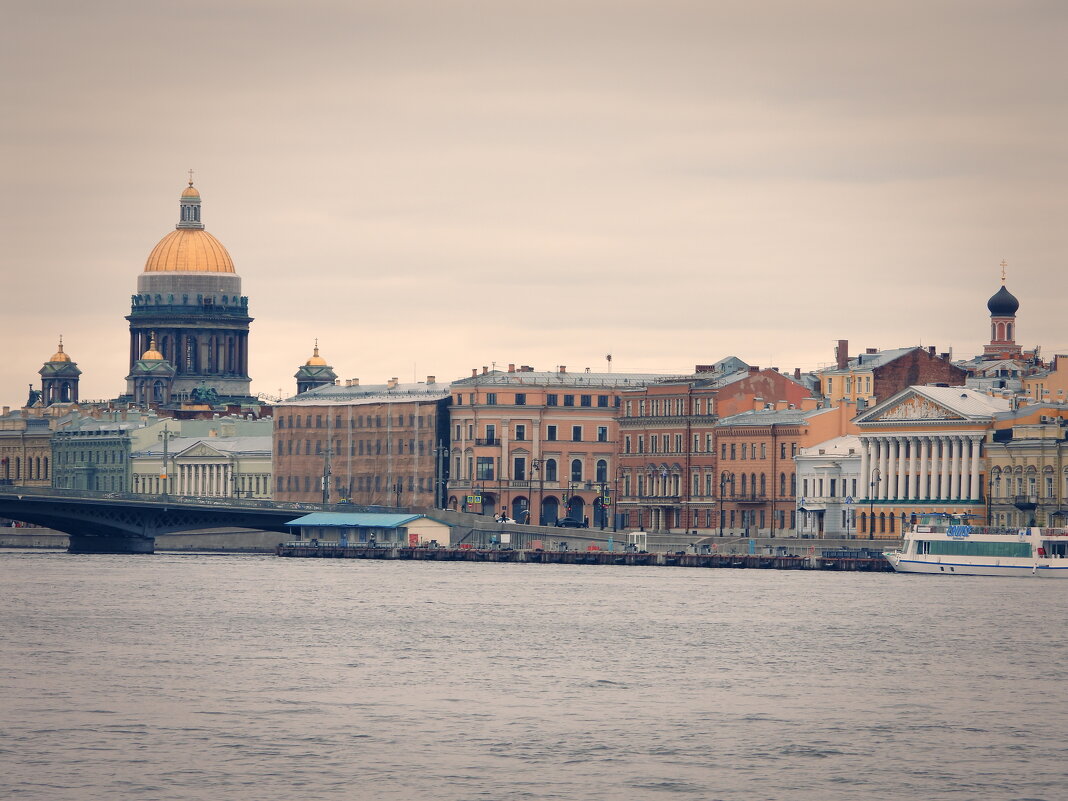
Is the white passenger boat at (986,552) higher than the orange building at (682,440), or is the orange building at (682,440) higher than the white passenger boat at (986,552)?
the orange building at (682,440)

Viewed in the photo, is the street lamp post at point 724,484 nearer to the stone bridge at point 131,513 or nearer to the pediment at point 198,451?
the stone bridge at point 131,513

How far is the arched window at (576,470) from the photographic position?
472 ft

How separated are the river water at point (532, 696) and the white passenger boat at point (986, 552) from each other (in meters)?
15.5

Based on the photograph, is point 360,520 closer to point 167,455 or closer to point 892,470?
point 892,470

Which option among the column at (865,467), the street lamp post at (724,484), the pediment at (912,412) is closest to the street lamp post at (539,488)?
the street lamp post at (724,484)

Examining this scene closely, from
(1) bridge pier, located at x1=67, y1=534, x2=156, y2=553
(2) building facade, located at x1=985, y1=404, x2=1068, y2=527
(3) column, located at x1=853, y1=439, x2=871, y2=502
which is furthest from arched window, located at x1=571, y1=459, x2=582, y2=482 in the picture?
(2) building facade, located at x1=985, y1=404, x2=1068, y2=527

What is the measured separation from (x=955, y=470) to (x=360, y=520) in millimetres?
28266

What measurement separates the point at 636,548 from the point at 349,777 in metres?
78.5

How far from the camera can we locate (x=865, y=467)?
12262 centimetres

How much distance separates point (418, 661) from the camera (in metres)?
58.7

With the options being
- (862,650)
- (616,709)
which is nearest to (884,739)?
(616,709)

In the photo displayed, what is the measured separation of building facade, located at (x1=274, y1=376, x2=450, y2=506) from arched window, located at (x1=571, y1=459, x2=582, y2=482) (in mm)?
7187

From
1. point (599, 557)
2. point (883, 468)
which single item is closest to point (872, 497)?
point (883, 468)

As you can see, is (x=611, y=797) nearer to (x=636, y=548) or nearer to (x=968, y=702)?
(x=968, y=702)
